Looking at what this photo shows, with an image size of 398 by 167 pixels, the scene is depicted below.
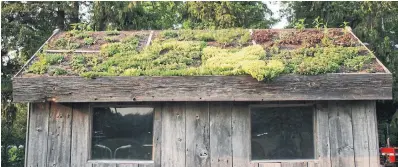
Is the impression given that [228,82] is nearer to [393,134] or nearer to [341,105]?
[341,105]

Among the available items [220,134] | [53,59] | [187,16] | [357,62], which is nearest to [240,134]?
[220,134]

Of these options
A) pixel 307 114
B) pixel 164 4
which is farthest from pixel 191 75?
pixel 164 4

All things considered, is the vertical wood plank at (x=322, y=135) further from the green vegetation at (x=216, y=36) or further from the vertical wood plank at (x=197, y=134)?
the green vegetation at (x=216, y=36)

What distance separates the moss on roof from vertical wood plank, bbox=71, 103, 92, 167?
0.66m

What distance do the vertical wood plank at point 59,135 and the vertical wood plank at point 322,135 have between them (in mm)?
4144

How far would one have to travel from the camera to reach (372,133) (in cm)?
651

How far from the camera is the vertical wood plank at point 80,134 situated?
6648mm

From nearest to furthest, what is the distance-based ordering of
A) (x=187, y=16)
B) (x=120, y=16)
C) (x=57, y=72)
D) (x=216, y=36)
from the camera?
1. (x=57, y=72)
2. (x=216, y=36)
3. (x=120, y=16)
4. (x=187, y=16)

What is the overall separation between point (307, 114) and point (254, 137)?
3.23 feet

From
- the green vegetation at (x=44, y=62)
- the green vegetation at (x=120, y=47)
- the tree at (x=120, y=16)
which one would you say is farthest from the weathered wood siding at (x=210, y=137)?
the tree at (x=120, y=16)

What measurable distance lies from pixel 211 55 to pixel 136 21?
33.8 ft

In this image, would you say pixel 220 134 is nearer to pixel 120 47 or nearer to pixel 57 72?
pixel 120 47

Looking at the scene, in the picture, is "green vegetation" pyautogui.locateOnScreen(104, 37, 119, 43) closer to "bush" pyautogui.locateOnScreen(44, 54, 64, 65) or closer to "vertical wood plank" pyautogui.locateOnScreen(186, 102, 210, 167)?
"bush" pyautogui.locateOnScreen(44, 54, 64, 65)

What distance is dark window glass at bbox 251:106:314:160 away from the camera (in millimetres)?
6645
